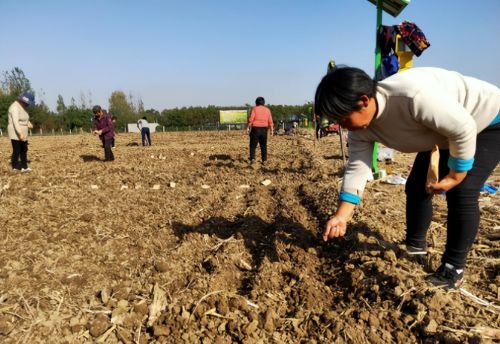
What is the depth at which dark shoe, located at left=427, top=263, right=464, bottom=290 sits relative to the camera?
224 cm

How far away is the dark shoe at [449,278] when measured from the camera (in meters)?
2.24

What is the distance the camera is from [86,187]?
19.9ft

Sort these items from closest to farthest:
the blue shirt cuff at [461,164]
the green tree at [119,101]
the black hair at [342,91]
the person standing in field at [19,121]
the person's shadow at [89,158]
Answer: the black hair at [342,91] → the blue shirt cuff at [461,164] → the person standing in field at [19,121] → the person's shadow at [89,158] → the green tree at [119,101]

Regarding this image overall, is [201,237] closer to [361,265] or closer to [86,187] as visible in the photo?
[361,265]

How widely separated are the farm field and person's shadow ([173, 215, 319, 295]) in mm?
16

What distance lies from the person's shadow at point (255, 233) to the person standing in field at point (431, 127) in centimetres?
104

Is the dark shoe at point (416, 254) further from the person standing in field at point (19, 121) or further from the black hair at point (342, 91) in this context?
the person standing in field at point (19, 121)

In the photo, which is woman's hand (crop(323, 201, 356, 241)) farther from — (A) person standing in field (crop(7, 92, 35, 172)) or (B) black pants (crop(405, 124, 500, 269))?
(A) person standing in field (crop(7, 92, 35, 172))

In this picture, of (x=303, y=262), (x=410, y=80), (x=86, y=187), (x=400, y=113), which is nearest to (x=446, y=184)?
(x=400, y=113)

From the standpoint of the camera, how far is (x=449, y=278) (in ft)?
7.40

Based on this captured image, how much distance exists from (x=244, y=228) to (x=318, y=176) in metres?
2.88

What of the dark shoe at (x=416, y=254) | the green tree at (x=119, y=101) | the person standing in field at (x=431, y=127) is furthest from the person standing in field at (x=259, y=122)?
the green tree at (x=119, y=101)

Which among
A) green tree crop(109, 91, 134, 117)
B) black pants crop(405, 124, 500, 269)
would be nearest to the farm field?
black pants crop(405, 124, 500, 269)

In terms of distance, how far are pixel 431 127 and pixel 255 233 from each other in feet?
7.28
